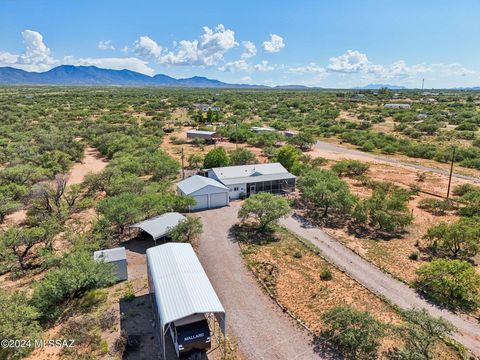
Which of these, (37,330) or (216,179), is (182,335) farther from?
(216,179)

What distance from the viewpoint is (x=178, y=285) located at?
1598cm

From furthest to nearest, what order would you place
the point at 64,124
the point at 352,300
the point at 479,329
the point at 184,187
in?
1. the point at 64,124
2. the point at 184,187
3. the point at 352,300
4. the point at 479,329

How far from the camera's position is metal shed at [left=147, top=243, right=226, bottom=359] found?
568 inches

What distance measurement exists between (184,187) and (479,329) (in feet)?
85.9

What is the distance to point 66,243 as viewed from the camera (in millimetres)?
26531

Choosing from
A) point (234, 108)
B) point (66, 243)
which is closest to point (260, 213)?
point (66, 243)

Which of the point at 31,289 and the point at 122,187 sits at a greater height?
the point at 122,187

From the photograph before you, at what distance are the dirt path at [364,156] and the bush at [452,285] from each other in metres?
30.5

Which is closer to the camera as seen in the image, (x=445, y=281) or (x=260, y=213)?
(x=445, y=281)

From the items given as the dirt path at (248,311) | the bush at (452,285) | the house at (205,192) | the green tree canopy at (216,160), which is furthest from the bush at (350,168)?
the bush at (452,285)

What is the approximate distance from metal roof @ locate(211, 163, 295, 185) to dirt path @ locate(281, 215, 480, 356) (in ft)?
28.5

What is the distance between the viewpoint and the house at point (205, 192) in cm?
3300

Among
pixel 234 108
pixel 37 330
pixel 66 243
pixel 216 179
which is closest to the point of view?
pixel 37 330

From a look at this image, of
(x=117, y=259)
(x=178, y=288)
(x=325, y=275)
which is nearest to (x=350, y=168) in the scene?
(x=325, y=275)
